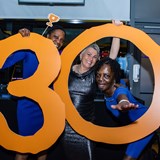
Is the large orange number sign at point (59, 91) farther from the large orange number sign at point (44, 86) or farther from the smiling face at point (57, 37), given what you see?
the smiling face at point (57, 37)

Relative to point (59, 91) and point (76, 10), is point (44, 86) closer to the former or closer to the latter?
point (59, 91)

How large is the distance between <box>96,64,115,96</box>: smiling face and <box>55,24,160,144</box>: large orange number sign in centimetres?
19

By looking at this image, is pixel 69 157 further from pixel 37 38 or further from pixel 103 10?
pixel 103 10

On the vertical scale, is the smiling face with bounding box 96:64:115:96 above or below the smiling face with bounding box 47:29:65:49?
below

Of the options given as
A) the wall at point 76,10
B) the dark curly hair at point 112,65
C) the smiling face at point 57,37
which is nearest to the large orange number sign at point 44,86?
the smiling face at point 57,37

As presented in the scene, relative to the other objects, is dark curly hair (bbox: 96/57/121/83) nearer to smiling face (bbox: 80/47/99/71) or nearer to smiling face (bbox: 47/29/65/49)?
smiling face (bbox: 80/47/99/71)

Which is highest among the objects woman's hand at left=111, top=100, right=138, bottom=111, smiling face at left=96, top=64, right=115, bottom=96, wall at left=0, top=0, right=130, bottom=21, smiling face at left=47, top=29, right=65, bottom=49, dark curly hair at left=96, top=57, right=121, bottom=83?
wall at left=0, top=0, right=130, bottom=21

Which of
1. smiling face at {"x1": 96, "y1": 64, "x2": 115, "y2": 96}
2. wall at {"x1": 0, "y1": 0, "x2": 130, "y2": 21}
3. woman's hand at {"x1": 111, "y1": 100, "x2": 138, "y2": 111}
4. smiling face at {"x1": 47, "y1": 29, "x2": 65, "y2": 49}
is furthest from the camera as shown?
wall at {"x1": 0, "y1": 0, "x2": 130, "y2": 21}

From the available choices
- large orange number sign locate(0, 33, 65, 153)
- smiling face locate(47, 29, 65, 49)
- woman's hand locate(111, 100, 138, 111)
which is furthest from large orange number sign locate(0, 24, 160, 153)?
woman's hand locate(111, 100, 138, 111)

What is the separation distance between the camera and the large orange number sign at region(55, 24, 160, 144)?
1764 millimetres

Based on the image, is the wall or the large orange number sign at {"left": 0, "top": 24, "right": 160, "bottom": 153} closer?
the large orange number sign at {"left": 0, "top": 24, "right": 160, "bottom": 153}

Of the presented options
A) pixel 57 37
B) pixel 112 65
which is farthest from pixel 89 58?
pixel 57 37

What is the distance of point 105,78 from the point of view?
175 cm

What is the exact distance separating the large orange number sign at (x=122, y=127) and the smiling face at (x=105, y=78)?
0.19 meters
